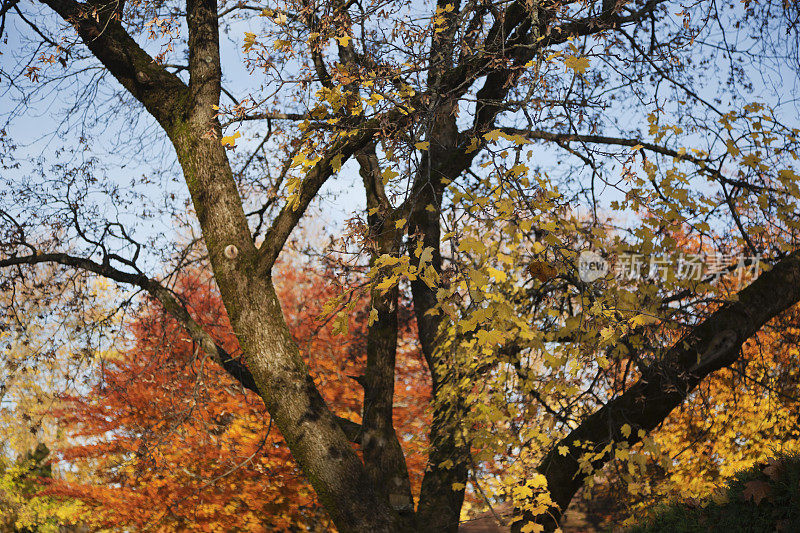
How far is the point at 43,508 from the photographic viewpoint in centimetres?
1359

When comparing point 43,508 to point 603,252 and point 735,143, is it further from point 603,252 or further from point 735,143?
point 735,143

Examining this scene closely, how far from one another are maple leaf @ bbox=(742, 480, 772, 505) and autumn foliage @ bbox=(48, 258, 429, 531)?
11.2 ft

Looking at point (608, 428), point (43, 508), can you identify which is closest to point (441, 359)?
point (608, 428)

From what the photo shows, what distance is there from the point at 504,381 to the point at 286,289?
9.70 meters

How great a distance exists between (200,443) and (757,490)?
6.60m

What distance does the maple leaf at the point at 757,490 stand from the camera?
4406mm

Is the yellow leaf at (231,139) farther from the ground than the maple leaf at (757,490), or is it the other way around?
the yellow leaf at (231,139)

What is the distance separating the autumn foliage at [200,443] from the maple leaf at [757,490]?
11.2 ft

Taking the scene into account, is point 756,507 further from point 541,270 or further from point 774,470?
point 541,270

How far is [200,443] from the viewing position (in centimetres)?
827
